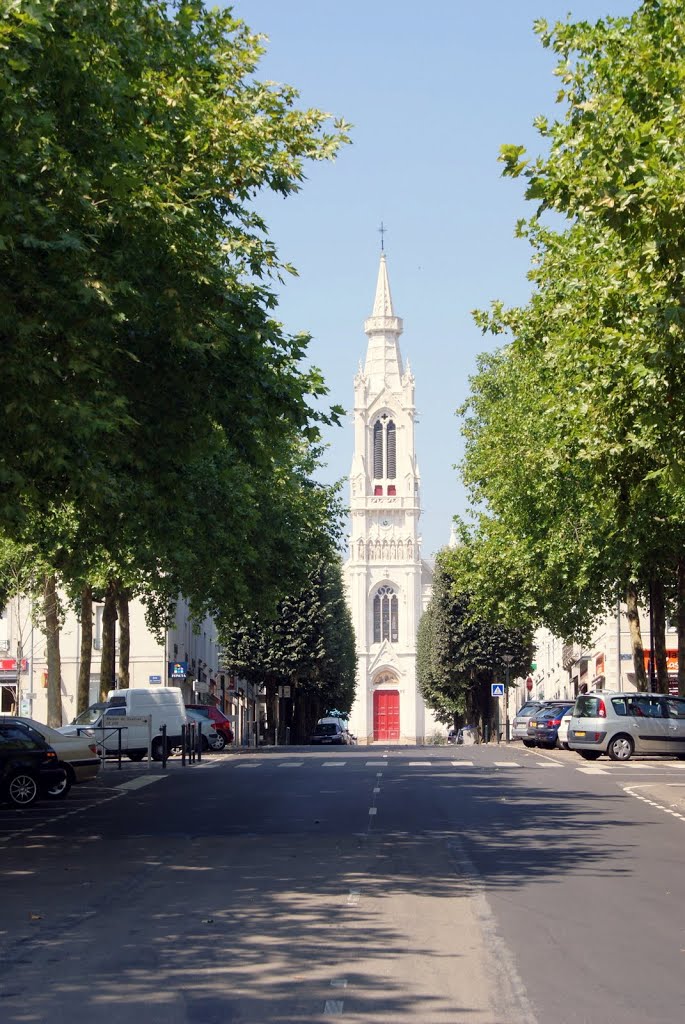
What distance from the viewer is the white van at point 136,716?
137ft

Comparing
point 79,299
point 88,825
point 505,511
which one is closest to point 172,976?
point 79,299

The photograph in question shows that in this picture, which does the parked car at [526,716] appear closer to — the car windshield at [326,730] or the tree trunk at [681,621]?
the tree trunk at [681,621]

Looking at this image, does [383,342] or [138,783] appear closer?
[138,783]

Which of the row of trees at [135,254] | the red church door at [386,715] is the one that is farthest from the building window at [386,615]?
the row of trees at [135,254]

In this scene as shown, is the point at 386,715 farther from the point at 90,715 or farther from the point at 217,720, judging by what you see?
the point at 90,715

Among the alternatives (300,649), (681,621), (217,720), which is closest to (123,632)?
(217,720)

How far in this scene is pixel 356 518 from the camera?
150 m

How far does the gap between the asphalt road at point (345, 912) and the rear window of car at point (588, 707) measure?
46.0 feet

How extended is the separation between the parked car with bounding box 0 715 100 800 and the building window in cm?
11995

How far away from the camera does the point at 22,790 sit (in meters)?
24.9

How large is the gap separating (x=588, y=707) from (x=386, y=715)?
11162cm

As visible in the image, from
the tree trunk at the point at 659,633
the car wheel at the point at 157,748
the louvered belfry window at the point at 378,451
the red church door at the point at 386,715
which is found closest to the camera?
the car wheel at the point at 157,748

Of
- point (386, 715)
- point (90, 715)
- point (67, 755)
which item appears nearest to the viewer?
point (67, 755)

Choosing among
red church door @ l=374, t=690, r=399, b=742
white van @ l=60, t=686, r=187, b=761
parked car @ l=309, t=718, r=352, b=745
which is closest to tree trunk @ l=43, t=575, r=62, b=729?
white van @ l=60, t=686, r=187, b=761
